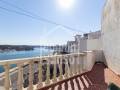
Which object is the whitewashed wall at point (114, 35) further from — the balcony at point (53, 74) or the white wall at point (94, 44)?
the white wall at point (94, 44)

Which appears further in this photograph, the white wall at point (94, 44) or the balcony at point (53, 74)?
the white wall at point (94, 44)

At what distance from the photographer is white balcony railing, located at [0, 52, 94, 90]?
302 centimetres

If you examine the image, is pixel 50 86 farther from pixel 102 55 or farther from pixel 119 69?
pixel 102 55

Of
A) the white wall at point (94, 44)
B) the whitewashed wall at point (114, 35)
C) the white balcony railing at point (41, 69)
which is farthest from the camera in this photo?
the white wall at point (94, 44)

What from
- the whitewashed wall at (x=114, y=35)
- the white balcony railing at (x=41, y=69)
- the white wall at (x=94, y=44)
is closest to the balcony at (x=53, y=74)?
the white balcony railing at (x=41, y=69)

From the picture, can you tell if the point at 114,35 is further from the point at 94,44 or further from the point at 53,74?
the point at 94,44

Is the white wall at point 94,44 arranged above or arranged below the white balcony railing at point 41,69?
above

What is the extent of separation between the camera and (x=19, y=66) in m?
3.01

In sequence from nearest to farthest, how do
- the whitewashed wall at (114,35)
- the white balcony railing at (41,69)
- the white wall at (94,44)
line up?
the white balcony railing at (41,69) → the whitewashed wall at (114,35) → the white wall at (94,44)

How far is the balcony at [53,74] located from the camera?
3039 mm

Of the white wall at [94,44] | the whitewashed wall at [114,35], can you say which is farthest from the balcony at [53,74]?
the white wall at [94,44]

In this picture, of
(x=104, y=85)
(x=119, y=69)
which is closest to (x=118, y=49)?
(x=119, y=69)

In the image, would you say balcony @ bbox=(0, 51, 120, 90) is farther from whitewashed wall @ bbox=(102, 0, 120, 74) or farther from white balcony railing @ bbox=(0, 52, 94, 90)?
whitewashed wall @ bbox=(102, 0, 120, 74)

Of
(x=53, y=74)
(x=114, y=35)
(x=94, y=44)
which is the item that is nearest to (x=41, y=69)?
(x=53, y=74)
